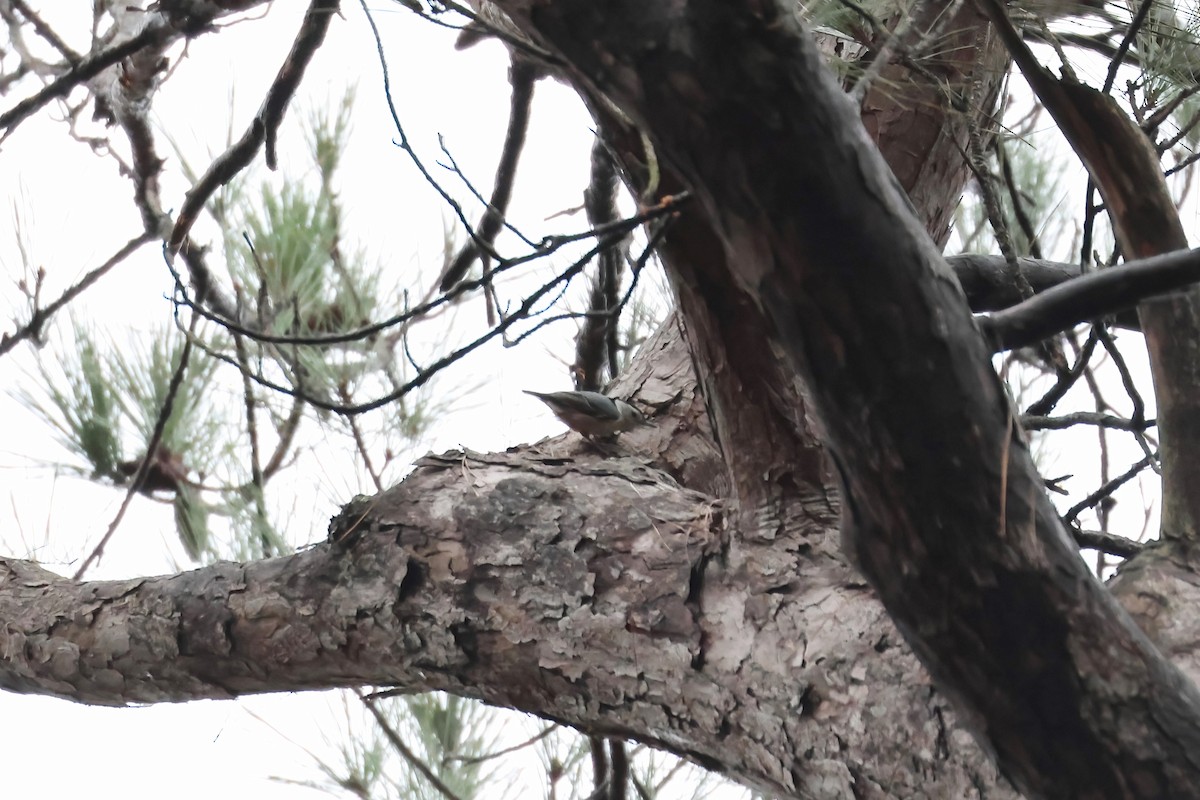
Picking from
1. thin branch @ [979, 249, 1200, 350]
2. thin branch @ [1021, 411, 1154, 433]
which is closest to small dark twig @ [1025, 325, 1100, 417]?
thin branch @ [1021, 411, 1154, 433]

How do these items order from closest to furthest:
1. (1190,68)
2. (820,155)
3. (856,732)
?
1. (820,155)
2. (856,732)
3. (1190,68)

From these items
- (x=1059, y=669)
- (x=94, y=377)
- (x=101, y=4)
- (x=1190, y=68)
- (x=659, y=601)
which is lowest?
(x=1059, y=669)

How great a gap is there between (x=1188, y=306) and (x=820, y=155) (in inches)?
14.7

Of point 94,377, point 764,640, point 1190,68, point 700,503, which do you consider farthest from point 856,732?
point 94,377

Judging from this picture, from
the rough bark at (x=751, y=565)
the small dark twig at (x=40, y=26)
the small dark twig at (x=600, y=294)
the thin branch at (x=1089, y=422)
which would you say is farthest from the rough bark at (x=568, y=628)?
the small dark twig at (x=40, y=26)

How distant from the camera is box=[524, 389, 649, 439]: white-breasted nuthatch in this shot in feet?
2.75

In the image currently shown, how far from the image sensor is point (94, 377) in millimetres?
1228

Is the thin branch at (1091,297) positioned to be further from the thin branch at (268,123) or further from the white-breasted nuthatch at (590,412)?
the thin branch at (268,123)

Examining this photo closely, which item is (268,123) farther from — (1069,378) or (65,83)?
(1069,378)

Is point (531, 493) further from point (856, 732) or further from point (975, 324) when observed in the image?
point (975, 324)

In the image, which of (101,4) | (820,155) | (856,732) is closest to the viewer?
(820,155)

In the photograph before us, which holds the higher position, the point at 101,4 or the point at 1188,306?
the point at 101,4

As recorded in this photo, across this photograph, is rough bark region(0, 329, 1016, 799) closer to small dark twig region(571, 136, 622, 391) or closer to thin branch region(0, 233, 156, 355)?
small dark twig region(571, 136, 622, 391)

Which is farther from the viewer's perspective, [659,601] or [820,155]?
[659,601]
